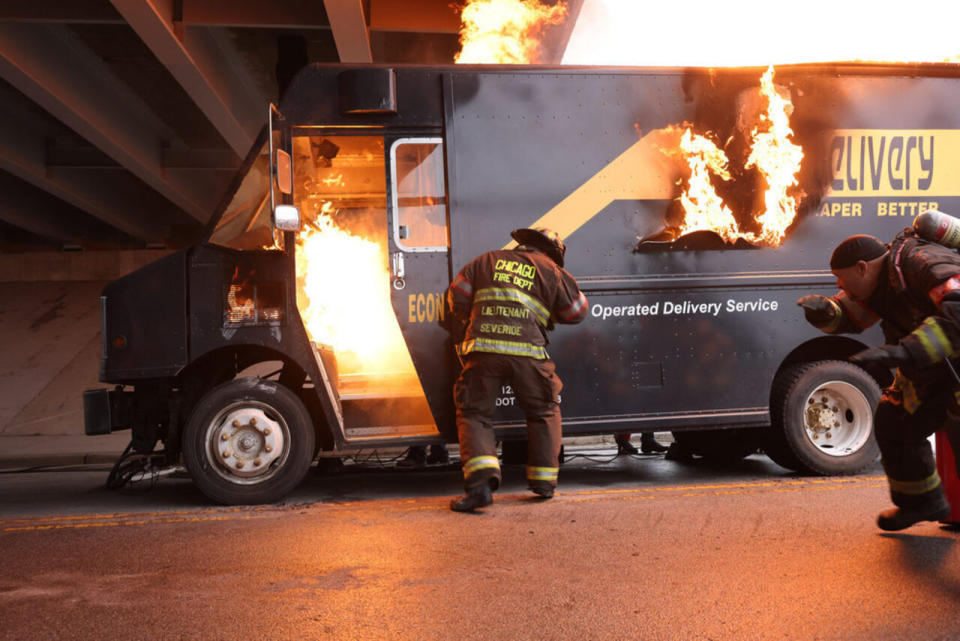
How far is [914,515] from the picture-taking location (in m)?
4.11

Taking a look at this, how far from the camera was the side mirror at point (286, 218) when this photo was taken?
538 cm

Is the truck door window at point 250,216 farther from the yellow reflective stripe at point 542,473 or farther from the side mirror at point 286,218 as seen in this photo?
the yellow reflective stripe at point 542,473

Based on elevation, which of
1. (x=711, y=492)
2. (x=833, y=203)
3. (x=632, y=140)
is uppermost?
(x=632, y=140)

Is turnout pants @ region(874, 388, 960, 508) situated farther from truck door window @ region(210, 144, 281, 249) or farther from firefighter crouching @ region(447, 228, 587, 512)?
truck door window @ region(210, 144, 281, 249)

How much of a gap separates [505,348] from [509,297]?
1.12ft

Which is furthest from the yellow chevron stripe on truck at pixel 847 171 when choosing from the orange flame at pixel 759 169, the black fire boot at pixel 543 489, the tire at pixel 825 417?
the black fire boot at pixel 543 489

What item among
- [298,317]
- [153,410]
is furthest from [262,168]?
[153,410]

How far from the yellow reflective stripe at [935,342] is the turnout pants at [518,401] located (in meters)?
2.54

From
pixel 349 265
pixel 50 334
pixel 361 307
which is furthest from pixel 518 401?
pixel 50 334

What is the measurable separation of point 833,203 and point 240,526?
4.86 metres

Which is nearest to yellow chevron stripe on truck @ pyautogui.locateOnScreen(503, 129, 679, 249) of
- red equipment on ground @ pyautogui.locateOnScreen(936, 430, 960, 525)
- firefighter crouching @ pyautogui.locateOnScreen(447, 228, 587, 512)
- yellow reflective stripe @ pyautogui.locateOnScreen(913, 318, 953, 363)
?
firefighter crouching @ pyautogui.locateOnScreen(447, 228, 587, 512)

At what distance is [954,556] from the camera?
153 inches

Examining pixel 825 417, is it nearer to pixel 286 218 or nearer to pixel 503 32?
pixel 286 218

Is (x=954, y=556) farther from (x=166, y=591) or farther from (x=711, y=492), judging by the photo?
(x=166, y=591)
